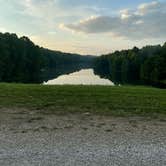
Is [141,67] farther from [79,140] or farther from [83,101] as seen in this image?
[79,140]

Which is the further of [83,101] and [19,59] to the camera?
[19,59]

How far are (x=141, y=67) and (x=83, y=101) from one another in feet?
245

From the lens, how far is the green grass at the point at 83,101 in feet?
36.6

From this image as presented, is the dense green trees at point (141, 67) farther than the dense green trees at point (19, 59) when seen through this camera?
No

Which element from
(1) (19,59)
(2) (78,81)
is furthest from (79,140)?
(1) (19,59)

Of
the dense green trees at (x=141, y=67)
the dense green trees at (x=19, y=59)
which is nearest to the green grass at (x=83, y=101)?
the dense green trees at (x=141, y=67)

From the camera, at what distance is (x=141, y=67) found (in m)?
86.1

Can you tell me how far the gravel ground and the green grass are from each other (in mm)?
854

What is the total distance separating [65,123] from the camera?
9258 mm

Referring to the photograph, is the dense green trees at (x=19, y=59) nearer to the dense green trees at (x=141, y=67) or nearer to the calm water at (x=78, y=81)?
the calm water at (x=78, y=81)

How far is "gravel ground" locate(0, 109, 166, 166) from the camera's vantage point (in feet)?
19.6

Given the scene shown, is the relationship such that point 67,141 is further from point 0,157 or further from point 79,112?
point 79,112

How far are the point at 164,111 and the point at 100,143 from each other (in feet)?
14.6

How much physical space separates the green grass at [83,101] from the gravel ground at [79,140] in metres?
0.85
